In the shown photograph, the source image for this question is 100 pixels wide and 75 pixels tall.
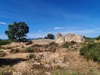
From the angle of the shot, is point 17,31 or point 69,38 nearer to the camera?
point 69,38

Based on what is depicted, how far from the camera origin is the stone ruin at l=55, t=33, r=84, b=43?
1205 inches

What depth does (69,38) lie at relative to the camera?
31766mm

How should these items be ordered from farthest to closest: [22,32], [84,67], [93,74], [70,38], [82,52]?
[22,32], [70,38], [82,52], [84,67], [93,74]

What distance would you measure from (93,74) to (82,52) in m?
4.96

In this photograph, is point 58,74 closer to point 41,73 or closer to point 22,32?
point 41,73

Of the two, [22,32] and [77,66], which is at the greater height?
[22,32]

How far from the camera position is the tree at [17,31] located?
46188 mm

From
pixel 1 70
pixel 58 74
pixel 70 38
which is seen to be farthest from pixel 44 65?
pixel 70 38

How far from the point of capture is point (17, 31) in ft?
154

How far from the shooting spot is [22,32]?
46594 mm

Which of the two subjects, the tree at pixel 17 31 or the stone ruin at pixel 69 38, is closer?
the stone ruin at pixel 69 38

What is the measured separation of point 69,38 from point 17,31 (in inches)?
772

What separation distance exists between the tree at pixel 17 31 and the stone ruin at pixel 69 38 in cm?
1707

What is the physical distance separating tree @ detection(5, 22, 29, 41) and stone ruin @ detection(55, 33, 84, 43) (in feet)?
56.0
